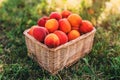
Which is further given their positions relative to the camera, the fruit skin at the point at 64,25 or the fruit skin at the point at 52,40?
the fruit skin at the point at 64,25

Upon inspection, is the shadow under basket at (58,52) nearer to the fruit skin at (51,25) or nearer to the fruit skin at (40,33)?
the fruit skin at (40,33)

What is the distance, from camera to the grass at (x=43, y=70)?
293 centimetres

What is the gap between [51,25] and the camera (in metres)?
2.89

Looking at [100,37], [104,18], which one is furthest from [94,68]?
[104,18]

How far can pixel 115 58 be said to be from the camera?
297 centimetres

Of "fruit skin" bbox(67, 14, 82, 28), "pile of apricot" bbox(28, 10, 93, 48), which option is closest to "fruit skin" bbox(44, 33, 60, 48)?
"pile of apricot" bbox(28, 10, 93, 48)

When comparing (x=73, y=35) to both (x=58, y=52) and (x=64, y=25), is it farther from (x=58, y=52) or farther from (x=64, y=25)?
(x=58, y=52)

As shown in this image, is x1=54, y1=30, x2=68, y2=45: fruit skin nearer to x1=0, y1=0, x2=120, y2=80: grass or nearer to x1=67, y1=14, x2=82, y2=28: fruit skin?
x1=67, y1=14, x2=82, y2=28: fruit skin

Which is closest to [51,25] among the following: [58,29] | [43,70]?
[58,29]

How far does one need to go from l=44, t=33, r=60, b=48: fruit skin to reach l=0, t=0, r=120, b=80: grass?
348mm

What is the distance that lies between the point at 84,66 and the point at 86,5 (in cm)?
136

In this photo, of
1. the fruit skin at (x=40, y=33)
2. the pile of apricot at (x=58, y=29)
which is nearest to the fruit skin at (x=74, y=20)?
the pile of apricot at (x=58, y=29)

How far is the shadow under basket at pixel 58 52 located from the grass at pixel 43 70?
0.07 metres

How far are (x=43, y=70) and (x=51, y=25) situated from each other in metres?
0.48
